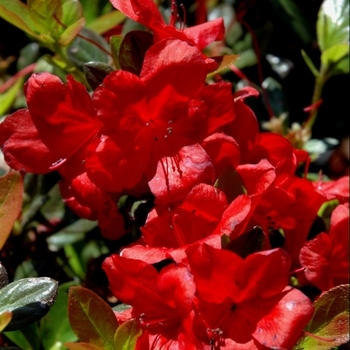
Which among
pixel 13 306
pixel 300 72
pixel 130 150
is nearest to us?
pixel 13 306

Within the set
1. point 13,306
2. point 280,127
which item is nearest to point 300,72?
point 280,127

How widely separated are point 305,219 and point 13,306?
1.50 ft

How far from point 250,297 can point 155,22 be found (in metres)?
0.40

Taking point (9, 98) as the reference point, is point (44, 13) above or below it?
above

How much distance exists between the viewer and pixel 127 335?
0.89m

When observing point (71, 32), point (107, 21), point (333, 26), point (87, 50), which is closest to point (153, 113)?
point (71, 32)

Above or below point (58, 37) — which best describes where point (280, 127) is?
below

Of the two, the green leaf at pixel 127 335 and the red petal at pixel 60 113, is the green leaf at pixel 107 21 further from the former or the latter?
the green leaf at pixel 127 335

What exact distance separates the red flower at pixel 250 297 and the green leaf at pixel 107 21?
0.63 m

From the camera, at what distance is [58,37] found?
1139 mm

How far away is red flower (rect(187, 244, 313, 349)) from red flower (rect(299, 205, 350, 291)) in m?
0.12

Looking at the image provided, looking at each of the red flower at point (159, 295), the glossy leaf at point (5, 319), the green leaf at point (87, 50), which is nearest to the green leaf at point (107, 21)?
the green leaf at point (87, 50)

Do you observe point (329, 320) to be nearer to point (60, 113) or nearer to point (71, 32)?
point (60, 113)

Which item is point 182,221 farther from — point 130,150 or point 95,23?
point 95,23
